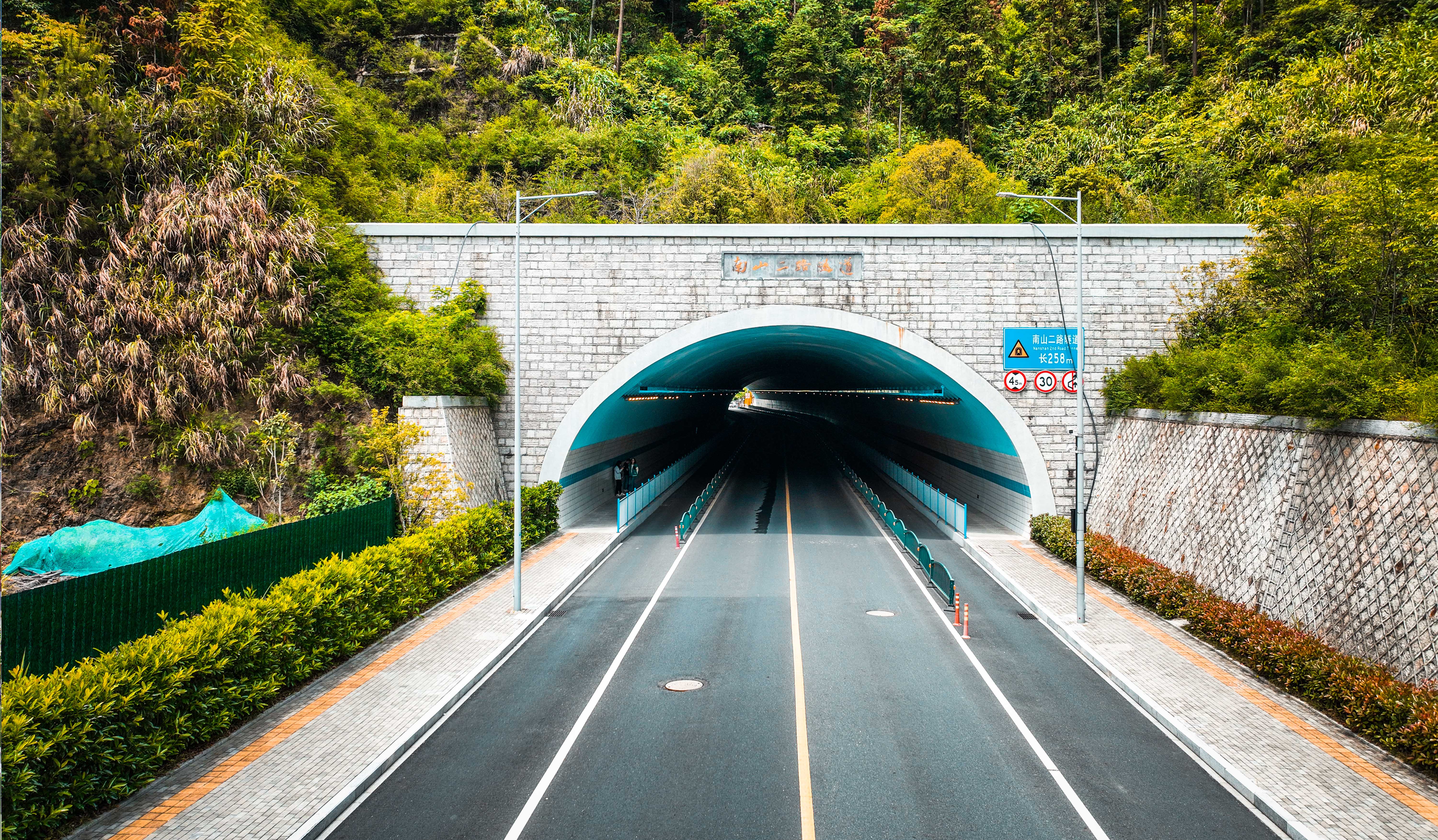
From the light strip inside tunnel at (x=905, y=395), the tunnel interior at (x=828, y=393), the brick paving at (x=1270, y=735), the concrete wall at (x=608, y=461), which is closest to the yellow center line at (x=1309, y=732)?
the brick paving at (x=1270, y=735)

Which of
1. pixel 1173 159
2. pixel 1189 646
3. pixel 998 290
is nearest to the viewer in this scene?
pixel 1189 646

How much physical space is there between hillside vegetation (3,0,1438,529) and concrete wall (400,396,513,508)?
873mm

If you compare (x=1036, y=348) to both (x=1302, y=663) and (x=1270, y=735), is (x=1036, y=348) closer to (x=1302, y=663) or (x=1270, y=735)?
(x=1302, y=663)

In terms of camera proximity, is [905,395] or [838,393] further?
[838,393]

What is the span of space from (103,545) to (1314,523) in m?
20.7

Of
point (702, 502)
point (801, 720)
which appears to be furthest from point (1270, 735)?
point (702, 502)

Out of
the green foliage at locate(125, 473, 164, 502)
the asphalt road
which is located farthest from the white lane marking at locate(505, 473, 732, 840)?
the green foliage at locate(125, 473, 164, 502)

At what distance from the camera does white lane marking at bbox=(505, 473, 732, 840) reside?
7.75 m

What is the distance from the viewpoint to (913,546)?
818 inches

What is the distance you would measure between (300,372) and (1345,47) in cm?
4075

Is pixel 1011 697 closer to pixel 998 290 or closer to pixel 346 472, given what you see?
pixel 998 290

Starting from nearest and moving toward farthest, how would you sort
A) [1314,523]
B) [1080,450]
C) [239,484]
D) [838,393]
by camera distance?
[1314,523] → [1080,450] → [239,484] → [838,393]

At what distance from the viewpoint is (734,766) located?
8844mm

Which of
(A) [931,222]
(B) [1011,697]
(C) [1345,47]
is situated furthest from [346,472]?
(C) [1345,47]
